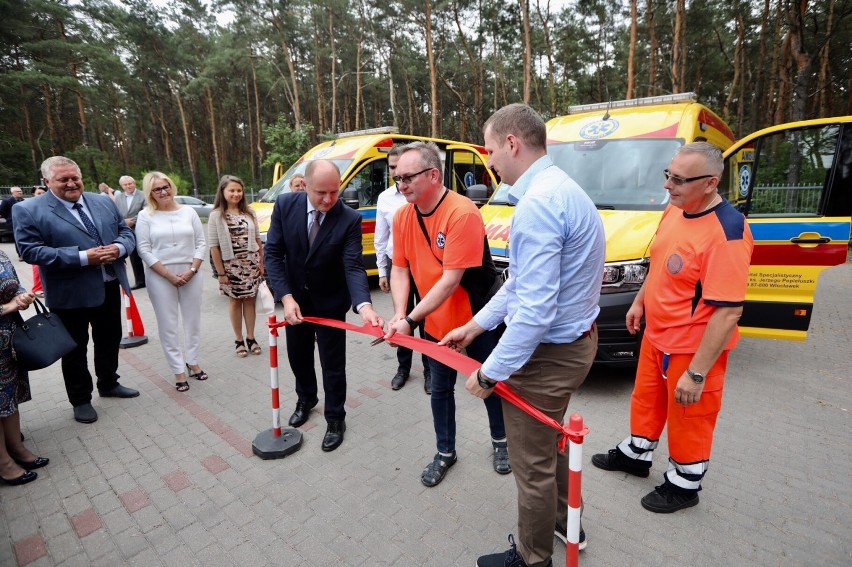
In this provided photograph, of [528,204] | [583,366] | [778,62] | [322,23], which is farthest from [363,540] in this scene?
[322,23]

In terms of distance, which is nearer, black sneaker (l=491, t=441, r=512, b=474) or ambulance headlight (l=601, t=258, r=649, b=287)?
black sneaker (l=491, t=441, r=512, b=474)

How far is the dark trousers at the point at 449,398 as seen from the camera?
3.03m

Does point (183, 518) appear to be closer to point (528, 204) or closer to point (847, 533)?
point (528, 204)

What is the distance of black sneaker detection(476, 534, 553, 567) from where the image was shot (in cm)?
228

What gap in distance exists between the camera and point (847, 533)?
102 inches

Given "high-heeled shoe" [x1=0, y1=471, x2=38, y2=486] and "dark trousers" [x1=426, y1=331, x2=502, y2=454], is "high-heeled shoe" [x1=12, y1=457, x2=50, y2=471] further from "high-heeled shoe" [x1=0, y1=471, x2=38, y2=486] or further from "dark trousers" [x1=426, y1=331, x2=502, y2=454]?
"dark trousers" [x1=426, y1=331, x2=502, y2=454]

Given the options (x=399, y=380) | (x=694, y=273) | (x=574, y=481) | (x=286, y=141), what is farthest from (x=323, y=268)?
(x=286, y=141)

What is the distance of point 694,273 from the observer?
8.27 ft

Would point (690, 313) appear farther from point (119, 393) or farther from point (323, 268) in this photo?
point (119, 393)

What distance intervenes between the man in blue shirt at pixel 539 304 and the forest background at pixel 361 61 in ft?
61.2

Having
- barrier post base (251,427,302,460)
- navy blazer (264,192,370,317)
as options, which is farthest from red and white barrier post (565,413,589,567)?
barrier post base (251,427,302,460)

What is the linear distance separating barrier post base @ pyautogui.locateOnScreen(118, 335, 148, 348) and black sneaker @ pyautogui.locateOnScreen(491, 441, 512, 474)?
16.5ft

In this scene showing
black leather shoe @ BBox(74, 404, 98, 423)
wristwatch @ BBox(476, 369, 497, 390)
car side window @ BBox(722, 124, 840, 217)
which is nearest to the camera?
wristwatch @ BBox(476, 369, 497, 390)

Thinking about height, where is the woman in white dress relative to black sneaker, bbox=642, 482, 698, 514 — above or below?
above
